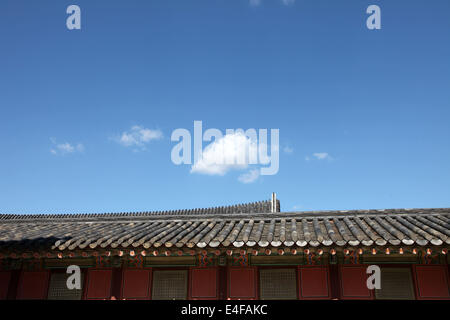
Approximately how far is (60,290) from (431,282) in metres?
8.74

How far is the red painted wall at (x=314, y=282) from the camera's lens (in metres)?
8.34

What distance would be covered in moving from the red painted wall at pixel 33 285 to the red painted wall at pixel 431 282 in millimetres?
8832

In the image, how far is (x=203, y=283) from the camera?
28.7 ft

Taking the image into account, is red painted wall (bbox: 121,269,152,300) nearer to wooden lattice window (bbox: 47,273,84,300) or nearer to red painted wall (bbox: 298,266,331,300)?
wooden lattice window (bbox: 47,273,84,300)

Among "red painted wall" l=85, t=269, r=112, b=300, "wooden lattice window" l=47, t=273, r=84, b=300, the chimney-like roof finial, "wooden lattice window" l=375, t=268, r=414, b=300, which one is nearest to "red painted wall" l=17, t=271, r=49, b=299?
"wooden lattice window" l=47, t=273, r=84, b=300

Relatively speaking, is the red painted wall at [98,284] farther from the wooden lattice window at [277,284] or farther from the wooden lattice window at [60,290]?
the wooden lattice window at [277,284]

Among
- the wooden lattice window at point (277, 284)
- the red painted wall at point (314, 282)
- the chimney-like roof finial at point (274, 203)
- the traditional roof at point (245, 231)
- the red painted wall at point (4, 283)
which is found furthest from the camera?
the chimney-like roof finial at point (274, 203)

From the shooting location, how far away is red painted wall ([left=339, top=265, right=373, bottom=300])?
824 cm

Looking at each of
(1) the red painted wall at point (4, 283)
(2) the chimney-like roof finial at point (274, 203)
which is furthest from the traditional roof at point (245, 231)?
(2) the chimney-like roof finial at point (274, 203)

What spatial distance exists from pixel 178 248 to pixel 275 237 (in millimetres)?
2110

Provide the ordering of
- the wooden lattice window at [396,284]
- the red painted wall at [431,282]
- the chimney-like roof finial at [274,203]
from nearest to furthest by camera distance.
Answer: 1. the red painted wall at [431,282]
2. the wooden lattice window at [396,284]
3. the chimney-like roof finial at [274,203]

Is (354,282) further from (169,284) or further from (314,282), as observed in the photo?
(169,284)

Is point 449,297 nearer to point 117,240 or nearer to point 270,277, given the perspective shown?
point 270,277
